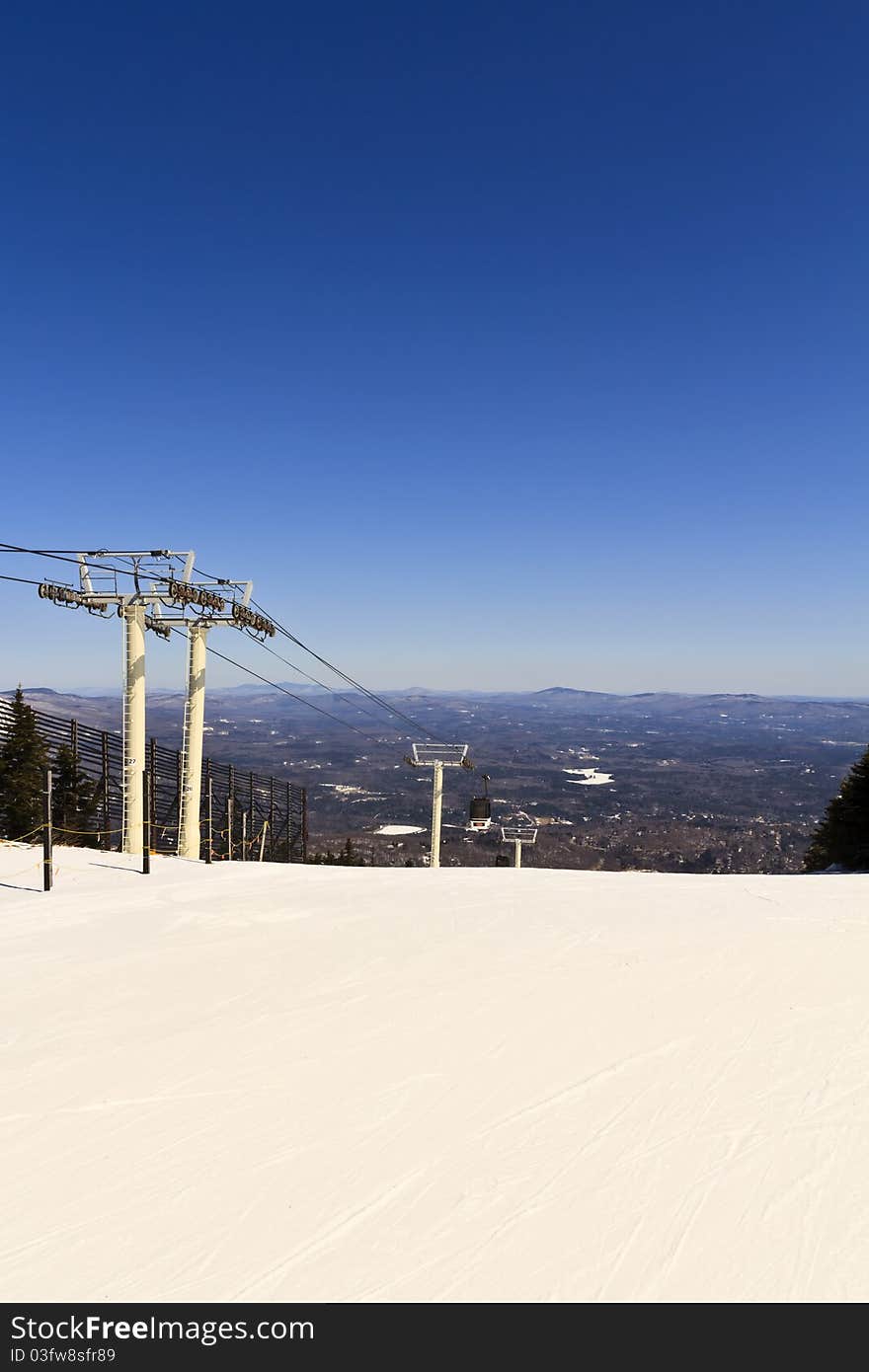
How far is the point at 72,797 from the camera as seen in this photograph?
28250 mm

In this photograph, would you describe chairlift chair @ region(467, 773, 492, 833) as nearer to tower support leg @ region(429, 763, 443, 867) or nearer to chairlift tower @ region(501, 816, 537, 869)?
chairlift tower @ region(501, 816, 537, 869)

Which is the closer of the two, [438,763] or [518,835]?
[438,763]

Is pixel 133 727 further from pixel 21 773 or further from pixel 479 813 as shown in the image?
pixel 21 773

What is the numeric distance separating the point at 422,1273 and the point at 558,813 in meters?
136

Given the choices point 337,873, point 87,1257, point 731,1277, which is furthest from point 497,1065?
point 337,873

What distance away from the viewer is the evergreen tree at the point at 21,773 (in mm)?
26938

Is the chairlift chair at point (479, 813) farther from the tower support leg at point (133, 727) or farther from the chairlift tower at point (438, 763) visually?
the tower support leg at point (133, 727)

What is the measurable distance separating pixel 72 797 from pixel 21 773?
83.1 inches

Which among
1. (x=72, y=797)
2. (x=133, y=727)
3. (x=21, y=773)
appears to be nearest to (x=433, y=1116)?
(x=133, y=727)

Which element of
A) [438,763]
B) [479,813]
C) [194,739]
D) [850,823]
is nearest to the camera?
[194,739]

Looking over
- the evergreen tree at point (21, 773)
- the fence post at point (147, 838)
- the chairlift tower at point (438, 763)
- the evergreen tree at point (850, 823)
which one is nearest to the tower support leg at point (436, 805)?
the chairlift tower at point (438, 763)

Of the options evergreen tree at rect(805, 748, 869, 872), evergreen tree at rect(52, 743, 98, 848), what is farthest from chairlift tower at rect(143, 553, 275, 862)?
evergreen tree at rect(805, 748, 869, 872)

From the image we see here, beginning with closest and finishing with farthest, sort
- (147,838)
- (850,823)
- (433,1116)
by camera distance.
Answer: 1. (433,1116)
2. (147,838)
3. (850,823)

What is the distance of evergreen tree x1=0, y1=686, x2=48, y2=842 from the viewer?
2694 cm
